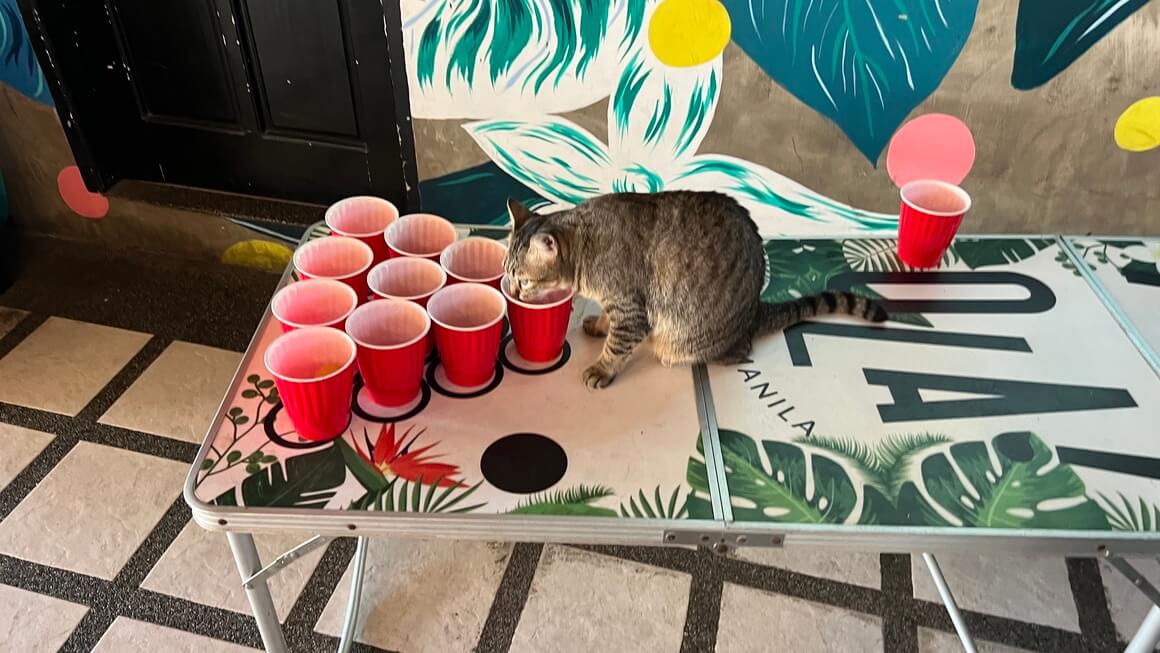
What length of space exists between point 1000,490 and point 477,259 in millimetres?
726

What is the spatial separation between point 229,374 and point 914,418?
151 cm

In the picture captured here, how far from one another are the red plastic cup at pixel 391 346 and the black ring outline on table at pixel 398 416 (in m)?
0.01

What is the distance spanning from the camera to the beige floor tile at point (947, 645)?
137 centimetres

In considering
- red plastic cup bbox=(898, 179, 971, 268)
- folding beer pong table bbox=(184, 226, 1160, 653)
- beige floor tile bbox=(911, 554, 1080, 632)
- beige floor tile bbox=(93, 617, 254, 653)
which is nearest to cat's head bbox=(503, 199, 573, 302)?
folding beer pong table bbox=(184, 226, 1160, 653)

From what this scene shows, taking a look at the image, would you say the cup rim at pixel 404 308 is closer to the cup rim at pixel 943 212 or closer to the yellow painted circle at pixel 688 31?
the cup rim at pixel 943 212

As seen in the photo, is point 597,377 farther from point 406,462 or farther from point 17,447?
point 17,447

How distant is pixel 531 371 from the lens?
1071 millimetres

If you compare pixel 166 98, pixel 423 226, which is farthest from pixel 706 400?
pixel 166 98

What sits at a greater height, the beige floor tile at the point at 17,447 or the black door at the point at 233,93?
Result: the black door at the point at 233,93

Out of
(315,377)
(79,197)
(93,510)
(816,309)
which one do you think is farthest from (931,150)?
(79,197)

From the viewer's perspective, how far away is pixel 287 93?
1973 mm

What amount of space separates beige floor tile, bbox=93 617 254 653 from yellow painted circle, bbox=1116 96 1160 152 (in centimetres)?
187

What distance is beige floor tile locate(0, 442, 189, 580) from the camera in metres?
1.50

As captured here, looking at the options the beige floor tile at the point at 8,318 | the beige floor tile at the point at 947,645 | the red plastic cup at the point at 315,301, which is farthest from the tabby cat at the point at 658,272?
the beige floor tile at the point at 8,318
